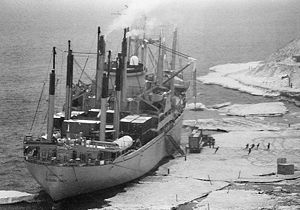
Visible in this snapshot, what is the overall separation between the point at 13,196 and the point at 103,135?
32.7ft

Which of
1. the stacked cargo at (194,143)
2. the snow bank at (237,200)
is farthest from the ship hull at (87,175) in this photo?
the stacked cargo at (194,143)

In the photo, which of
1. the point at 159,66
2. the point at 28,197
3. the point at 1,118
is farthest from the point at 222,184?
the point at 1,118

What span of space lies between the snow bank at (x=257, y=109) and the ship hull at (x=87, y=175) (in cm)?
3510

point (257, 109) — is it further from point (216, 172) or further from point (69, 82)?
point (69, 82)

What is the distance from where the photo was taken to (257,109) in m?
102

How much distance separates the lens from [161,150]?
241ft

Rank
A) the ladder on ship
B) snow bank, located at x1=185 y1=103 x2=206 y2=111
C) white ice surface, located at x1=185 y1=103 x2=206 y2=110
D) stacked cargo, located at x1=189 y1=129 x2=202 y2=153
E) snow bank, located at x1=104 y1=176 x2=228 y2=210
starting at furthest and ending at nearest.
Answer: white ice surface, located at x1=185 y1=103 x2=206 y2=110, snow bank, located at x1=185 y1=103 x2=206 y2=111, stacked cargo, located at x1=189 y1=129 x2=202 y2=153, the ladder on ship, snow bank, located at x1=104 y1=176 x2=228 y2=210

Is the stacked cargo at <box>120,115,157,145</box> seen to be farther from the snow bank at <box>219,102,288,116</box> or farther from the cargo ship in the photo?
the snow bank at <box>219,102,288,116</box>

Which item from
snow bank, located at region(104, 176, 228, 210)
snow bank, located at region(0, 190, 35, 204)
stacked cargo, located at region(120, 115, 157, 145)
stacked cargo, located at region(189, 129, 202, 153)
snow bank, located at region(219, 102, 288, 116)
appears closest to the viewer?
snow bank, located at region(104, 176, 228, 210)

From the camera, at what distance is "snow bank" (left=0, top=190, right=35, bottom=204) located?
57.9 m

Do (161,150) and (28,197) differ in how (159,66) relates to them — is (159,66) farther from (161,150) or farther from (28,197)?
(28,197)

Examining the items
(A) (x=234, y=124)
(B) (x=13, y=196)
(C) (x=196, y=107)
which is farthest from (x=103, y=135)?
(C) (x=196, y=107)

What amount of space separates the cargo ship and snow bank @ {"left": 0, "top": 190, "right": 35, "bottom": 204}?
1.86 meters

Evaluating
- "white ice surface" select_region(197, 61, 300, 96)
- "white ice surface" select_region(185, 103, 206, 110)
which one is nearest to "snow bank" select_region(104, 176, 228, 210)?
"white ice surface" select_region(185, 103, 206, 110)
